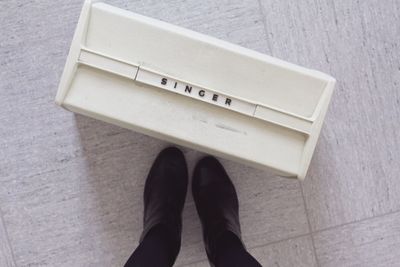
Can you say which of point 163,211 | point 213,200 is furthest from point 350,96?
point 163,211

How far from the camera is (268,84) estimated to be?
762 millimetres

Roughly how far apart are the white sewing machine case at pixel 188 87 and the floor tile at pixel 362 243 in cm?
36

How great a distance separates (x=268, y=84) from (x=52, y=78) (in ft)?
1.66

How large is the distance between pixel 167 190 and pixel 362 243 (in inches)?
19.7

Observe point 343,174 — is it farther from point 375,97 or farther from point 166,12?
point 166,12

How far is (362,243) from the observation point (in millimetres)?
1038

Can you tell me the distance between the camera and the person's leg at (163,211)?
0.83 metres

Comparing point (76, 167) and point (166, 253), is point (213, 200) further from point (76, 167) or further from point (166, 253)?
point (76, 167)

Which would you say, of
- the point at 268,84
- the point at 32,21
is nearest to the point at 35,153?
the point at 32,21

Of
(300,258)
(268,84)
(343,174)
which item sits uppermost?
(268,84)

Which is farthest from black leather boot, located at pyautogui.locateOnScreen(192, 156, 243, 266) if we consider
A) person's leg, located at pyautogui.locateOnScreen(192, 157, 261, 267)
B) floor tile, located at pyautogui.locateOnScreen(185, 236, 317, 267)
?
floor tile, located at pyautogui.locateOnScreen(185, 236, 317, 267)

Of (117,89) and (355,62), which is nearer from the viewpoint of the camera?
(117,89)

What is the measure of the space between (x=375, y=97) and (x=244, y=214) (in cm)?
42

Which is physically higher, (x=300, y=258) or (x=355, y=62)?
(x=355, y=62)
